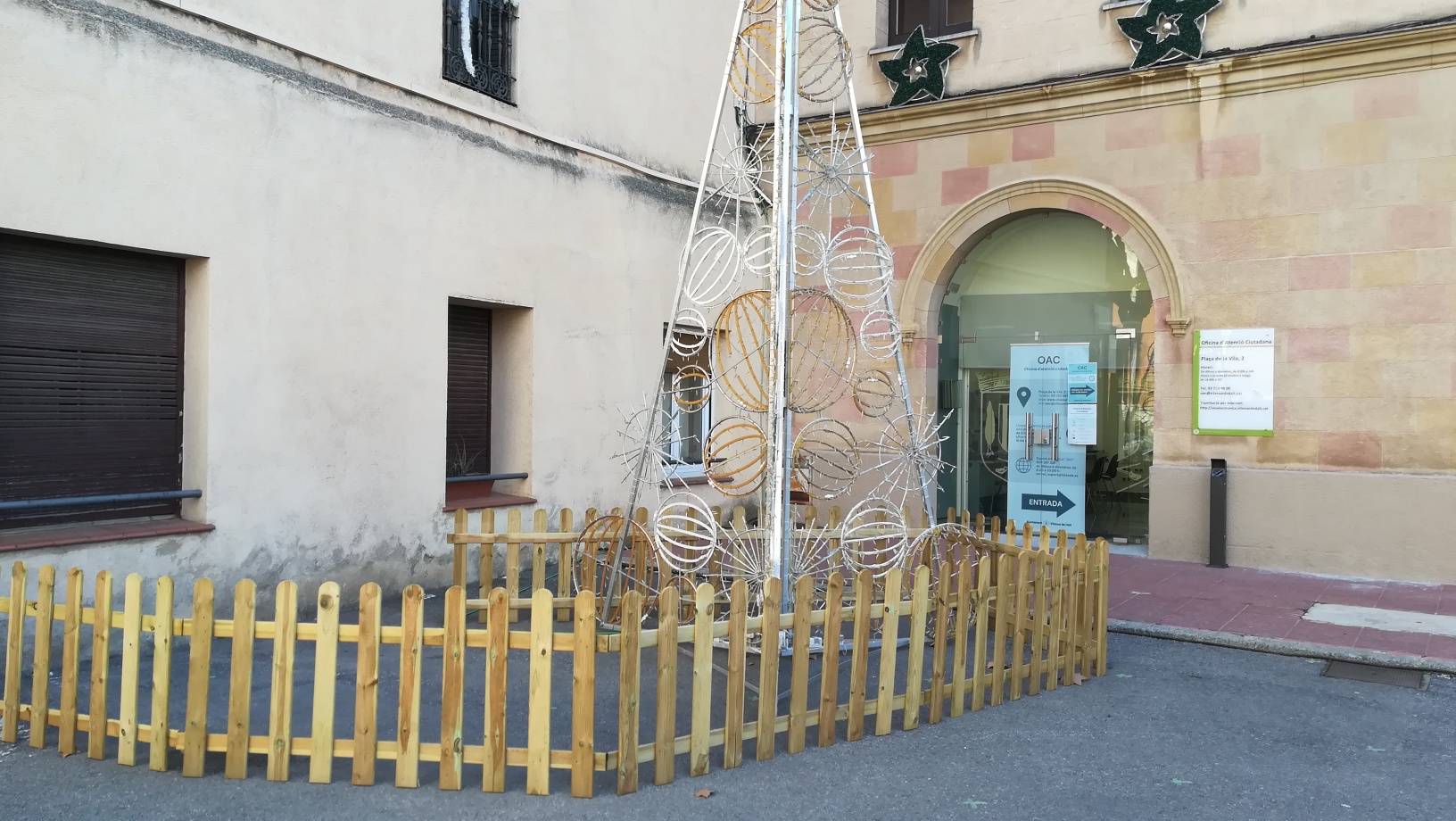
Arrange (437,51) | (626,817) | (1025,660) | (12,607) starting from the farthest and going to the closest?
1. (437,51)
2. (1025,660)
3. (12,607)
4. (626,817)

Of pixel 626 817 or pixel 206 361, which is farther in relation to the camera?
pixel 206 361

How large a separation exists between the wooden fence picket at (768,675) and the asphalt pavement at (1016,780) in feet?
0.31

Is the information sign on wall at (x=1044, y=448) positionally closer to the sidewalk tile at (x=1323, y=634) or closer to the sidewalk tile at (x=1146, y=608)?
the sidewalk tile at (x=1146, y=608)

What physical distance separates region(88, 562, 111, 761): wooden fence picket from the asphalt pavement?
9cm

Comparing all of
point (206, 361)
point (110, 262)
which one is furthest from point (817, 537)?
point (110, 262)

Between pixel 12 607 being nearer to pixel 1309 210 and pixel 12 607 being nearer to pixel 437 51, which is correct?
pixel 437 51

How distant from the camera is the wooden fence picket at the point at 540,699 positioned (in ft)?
13.3

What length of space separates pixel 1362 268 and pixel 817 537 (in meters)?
5.68

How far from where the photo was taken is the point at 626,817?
12.6 ft

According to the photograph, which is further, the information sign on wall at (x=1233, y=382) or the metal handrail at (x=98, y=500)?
the information sign on wall at (x=1233, y=382)

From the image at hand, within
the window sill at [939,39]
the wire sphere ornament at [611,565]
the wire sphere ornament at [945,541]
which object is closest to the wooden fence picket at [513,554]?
the wire sphere ornament at [611,565]

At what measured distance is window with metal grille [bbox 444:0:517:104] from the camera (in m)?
8.63

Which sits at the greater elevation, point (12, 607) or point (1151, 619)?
point (12, 607)

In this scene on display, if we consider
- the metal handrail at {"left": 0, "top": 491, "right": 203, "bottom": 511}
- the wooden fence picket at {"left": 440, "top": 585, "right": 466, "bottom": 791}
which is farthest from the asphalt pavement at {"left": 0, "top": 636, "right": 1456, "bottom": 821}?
the metal handrail at {"left": 0, "top": 491, "right": 203, "bottom": 511}
